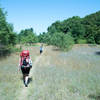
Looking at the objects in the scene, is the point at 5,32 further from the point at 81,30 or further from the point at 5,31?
the point at 81,30

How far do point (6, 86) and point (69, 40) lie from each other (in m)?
38.5

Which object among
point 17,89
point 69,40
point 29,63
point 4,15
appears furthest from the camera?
point 69,40

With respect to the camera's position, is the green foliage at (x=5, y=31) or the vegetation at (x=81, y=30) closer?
the green foliage at (x=5, y=31)

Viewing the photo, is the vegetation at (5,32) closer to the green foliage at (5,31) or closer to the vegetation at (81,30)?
the green foliage at (5,31)

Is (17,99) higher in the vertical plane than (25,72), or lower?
lower

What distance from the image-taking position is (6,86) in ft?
27.1

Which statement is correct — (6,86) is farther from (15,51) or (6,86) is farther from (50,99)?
(15,51)

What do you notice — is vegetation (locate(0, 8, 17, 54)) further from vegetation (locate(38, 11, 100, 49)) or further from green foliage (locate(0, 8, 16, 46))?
vegetation (locate(38, 11, 100, 49))

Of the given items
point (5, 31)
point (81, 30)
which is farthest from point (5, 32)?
point (81, 30)

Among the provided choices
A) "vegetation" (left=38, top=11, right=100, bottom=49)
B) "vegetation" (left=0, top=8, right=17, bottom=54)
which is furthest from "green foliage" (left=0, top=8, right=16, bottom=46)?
"vegetation" (left=38, top=11, right=100, bottom=49)

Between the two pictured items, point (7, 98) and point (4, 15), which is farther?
point (4, 15)

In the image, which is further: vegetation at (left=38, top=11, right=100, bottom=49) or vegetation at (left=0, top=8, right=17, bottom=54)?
vegetation at (left=38, top=11, right=100, bottom=49)

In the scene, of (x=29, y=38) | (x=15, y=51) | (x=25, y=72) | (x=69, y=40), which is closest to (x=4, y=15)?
(x=15, y=51)

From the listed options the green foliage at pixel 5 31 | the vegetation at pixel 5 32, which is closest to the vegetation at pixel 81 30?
the vegetation at pixel 5 32
